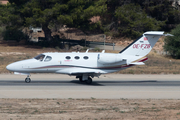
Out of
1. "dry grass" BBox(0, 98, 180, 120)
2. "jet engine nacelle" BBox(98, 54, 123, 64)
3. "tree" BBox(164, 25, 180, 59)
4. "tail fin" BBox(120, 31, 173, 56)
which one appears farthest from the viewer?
"tree" BBox(164, 25, 180, 59)

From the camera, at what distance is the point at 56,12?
4600 centimetres

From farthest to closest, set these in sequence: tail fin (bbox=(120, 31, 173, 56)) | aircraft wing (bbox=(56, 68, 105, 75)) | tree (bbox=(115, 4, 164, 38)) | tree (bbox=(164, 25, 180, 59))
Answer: tree (bbox=(115, 4, 164, 38)) < tree (bbox=(164, 25, 180, 59)) < tail fin (bbox=(120, 31, 173, 56)) < aircraft wing (bbox=(56, 68, 105, 75))

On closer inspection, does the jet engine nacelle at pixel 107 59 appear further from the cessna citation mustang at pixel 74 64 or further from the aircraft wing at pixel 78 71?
the aircraft wing at pixel 78 71

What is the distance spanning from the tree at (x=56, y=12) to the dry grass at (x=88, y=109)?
31811 millimetres

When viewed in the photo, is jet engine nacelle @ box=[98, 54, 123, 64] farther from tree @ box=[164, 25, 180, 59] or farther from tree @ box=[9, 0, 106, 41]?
tree @ box=[164, 25, 180, 59]

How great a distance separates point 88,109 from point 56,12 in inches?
1377

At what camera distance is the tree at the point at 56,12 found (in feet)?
150

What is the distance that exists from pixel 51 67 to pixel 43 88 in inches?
109

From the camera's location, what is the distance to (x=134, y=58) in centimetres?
2256

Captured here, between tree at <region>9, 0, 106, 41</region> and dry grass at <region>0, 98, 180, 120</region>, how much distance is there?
31.8m

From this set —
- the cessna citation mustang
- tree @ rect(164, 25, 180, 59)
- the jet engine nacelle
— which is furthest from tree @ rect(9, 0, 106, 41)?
the jet engine nacelle

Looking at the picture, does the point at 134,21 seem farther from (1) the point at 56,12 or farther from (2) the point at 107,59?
(2) the point at 107,59

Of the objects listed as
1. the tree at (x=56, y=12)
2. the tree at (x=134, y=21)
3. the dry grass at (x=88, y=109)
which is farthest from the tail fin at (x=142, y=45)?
the tree at (x=134, y=21)

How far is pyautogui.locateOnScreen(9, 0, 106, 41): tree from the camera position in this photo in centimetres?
4572
